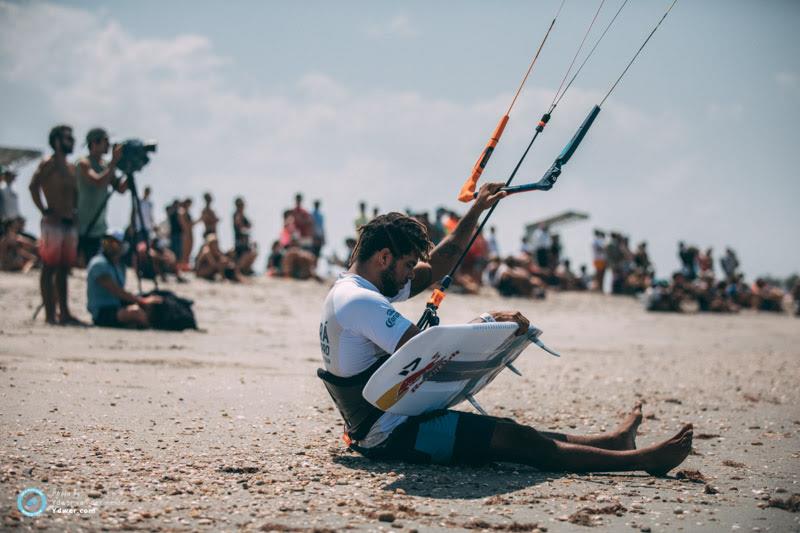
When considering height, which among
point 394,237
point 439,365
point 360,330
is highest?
point 394,237

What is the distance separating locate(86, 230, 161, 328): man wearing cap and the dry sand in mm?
382

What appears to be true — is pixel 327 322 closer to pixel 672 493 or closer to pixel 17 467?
pixel 17 467

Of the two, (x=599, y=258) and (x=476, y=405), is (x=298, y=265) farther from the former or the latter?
(x=476, y=405)

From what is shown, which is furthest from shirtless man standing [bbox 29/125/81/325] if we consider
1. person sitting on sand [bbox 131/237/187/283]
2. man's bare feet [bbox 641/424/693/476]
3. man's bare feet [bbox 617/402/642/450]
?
man's bare feet [bbox 641/424/693/476]

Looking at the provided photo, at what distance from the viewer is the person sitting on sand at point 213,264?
1739cm

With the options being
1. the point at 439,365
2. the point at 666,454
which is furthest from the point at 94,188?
the point at 666,454

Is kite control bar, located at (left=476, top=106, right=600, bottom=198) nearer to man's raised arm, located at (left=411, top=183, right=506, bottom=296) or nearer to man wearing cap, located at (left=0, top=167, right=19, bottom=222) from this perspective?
man's raised arm, located at (left=411, top=183, right=506, bottom=296)

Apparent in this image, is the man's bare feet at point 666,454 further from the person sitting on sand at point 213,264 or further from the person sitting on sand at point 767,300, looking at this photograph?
the person sitting on sand at point 767,300

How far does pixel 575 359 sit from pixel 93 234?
6162 millimetres

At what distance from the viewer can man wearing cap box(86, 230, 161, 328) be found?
9852 millimetres

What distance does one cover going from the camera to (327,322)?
4.45m

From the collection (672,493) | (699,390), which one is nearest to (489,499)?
(672,493)

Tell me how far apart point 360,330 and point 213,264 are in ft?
44.8

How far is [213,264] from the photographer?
17438 mm
